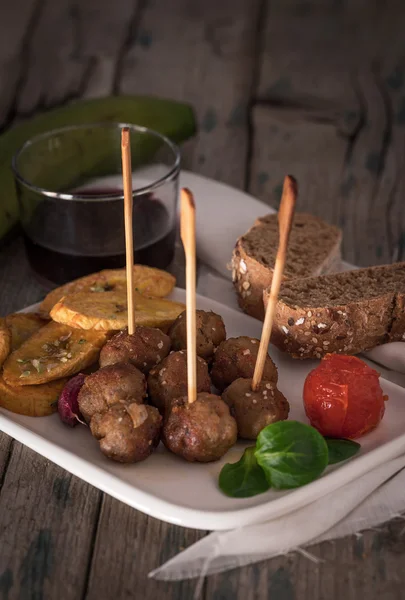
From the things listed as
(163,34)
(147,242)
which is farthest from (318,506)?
(163,34)

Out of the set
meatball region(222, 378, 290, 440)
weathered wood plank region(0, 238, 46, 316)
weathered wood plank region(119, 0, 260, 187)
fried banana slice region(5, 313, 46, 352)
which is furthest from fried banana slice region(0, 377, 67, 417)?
weathered wood plank region(119, 0, 260, 187)

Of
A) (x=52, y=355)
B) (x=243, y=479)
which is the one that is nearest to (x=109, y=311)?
(x=52, y=355)

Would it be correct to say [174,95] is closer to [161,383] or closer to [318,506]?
[161,383]

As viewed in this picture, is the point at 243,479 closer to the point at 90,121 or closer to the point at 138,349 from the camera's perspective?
the point at 138,349

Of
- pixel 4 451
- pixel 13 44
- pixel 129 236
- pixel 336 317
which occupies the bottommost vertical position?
pixel 4 451

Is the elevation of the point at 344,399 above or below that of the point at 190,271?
below

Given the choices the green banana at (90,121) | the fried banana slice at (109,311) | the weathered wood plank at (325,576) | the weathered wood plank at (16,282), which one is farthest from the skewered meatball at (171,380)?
the green banana at (90,121)

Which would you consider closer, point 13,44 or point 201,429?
point 201,429

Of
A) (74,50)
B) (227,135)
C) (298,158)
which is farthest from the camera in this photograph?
(74,50)
